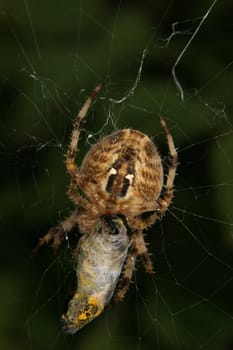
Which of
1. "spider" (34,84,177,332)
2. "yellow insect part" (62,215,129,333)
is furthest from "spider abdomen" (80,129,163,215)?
"yellow insect part" (62,215,129,333)

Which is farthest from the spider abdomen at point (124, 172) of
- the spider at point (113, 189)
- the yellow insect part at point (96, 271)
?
the yellow insect part at point (96, 271)

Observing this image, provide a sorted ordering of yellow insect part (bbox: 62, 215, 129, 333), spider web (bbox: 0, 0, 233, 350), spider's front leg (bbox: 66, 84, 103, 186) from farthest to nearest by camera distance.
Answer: spider web (bbox: 0, 0, 233, 350) < spider's front leg (bbox: 66, 84, 103, 186) < yellow insect part (bbox: 62, 215, 129, 333)

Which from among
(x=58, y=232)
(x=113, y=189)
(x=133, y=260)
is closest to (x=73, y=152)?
(x=113, y=189)

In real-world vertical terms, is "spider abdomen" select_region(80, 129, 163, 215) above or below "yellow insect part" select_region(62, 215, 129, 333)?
above

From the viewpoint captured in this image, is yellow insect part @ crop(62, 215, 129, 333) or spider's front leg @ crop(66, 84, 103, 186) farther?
spider's front leg @ crop(66, 84, 103, 186)

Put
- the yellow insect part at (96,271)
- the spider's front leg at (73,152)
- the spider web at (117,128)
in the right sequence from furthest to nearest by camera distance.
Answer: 1. the spider web at (117,128)
2. the spider's front leg at (73,152)
3. the yellow insect part at (96,271)

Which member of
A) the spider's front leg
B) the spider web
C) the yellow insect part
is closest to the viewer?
the yellow insect part

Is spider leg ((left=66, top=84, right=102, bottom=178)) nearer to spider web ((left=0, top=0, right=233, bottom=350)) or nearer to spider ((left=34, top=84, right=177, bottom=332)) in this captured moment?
spider ((left=34, top=84, right=177, bottom=332))

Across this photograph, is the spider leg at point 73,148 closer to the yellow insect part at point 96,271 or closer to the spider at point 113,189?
the spider at point 113,189

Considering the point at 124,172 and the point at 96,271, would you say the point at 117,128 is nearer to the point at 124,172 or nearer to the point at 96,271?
the point at 124,172
